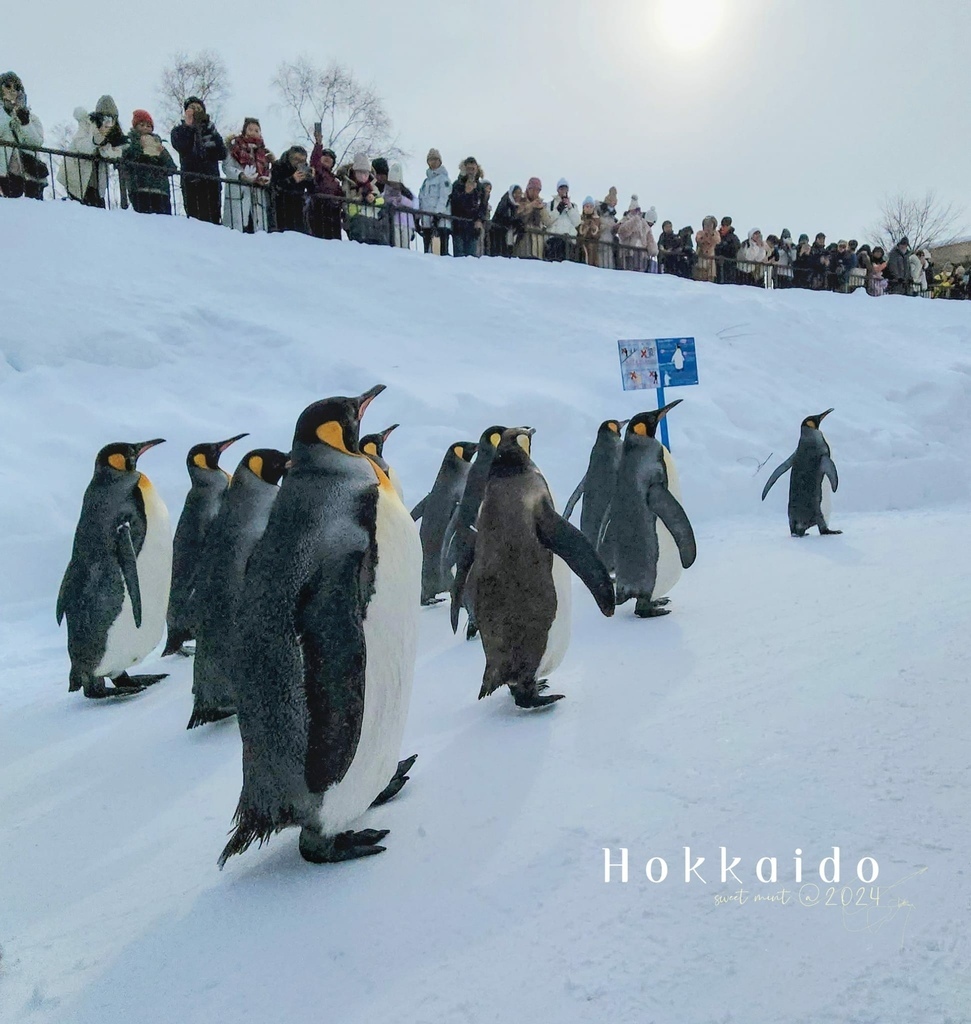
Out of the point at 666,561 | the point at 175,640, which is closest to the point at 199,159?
the point at 175,640

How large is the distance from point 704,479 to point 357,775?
6.18 metres

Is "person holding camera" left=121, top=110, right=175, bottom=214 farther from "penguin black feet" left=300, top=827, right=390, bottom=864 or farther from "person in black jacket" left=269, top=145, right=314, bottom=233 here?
"penguin black feet" left=300, top=827, right=390, bottom=864

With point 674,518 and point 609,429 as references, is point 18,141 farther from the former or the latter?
point 674,518

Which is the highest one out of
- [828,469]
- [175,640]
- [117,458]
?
[117,458]

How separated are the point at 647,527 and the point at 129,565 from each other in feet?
7.78

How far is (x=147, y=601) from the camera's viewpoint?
13.1 ft

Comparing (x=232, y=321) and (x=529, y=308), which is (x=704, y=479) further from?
(x=232, y=321)

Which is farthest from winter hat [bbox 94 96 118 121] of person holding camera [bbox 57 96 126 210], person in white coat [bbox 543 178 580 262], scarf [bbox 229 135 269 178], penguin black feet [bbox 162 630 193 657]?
penguin black feet [bbox 162 630 193 657]

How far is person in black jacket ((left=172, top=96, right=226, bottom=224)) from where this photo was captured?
931cm

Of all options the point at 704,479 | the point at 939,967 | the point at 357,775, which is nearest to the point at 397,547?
the point at 357,775

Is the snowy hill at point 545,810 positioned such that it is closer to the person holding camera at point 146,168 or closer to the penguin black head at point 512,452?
the penguin black head at point 512,452

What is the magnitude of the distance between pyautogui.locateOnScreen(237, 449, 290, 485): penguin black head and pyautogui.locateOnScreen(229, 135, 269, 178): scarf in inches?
314

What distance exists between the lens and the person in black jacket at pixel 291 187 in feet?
33.0

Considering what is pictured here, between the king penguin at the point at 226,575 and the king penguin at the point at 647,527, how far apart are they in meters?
1.82
